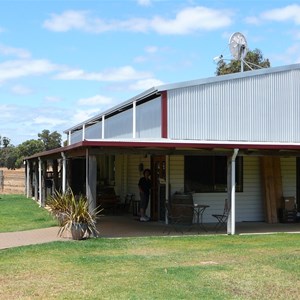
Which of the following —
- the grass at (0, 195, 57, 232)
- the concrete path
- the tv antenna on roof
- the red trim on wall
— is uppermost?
the tv antenna on roof

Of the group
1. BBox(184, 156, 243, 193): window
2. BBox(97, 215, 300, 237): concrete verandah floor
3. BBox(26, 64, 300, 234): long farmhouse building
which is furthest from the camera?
BBox(184, 156, 243, 193): window

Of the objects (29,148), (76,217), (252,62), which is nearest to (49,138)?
(29,148)

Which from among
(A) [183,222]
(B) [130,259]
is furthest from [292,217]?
(B) [130,259]

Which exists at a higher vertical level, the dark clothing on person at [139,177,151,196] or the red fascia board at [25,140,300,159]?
the red fascia board at [25,140,300,159]

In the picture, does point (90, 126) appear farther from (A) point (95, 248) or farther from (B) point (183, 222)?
(A) point (95, 248)

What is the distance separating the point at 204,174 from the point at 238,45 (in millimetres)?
5199

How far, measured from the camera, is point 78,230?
1238cm

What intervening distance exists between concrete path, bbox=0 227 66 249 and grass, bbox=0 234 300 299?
0.75 m

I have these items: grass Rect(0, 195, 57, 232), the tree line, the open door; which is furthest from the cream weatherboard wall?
the tree line

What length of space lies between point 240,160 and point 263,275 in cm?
928

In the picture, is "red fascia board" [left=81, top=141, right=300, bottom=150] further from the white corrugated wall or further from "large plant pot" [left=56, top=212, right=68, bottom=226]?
the white corrugated wall

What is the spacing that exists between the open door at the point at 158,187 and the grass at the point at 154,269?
4376 millimetres

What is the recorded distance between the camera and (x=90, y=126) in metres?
28.1

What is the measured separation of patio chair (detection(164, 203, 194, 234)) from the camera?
1548 cm
